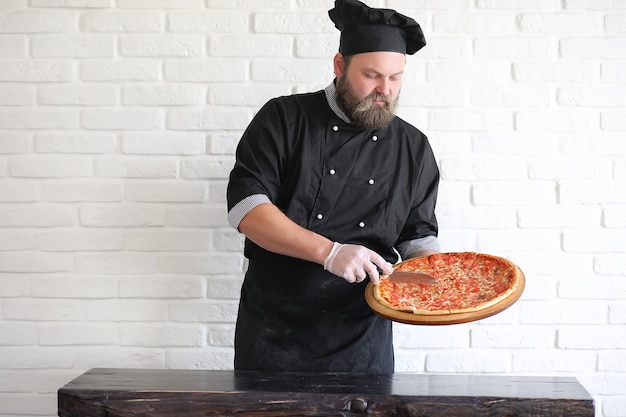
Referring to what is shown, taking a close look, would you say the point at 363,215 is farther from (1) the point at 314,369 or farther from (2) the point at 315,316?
(1) the point at 314,369

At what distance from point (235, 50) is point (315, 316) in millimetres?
1016

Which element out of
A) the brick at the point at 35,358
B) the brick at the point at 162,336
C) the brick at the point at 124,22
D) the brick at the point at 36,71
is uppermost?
the brick at the point at 124,22

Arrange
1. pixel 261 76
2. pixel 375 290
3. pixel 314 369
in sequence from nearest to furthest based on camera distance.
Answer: pixel 375 290 → pixel 314 369 → pixel 261 76

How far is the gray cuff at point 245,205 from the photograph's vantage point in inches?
92.2

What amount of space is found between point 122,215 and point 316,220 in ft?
2.69

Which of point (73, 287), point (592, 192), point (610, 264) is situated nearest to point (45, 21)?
point (73, 287)

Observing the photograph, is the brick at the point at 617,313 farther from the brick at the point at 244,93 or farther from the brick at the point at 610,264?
the brick at the point at 244,93

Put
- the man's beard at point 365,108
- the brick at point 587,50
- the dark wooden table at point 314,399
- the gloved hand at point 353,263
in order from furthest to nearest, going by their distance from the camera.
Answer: the brick at point 587,50, the man's beard at point 365,108, the gloved hand at point 353,263, the dark wooden table at point 314,399

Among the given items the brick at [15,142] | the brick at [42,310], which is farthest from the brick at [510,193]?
the brick at [15,142]

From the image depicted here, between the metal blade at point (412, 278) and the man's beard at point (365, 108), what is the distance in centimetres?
49

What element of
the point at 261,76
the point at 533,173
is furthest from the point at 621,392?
the point at 261,76

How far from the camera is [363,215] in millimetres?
2490

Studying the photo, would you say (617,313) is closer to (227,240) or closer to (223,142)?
(227,240)

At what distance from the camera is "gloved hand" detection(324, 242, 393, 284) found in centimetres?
222
